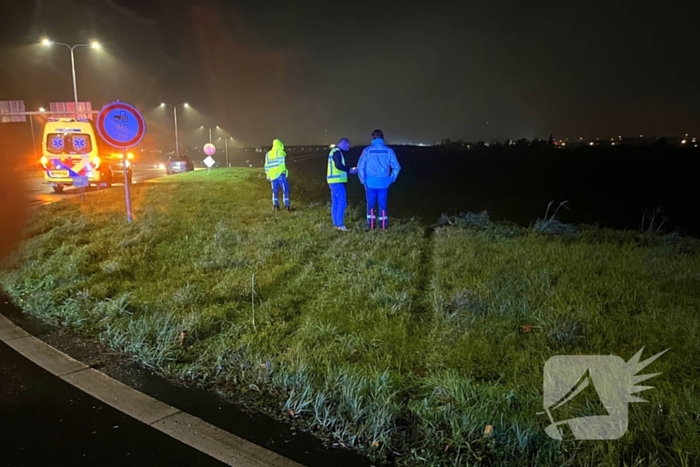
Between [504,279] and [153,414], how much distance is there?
158 inches

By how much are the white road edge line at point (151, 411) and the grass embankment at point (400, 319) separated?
0.37 meters

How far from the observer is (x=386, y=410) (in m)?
2.86

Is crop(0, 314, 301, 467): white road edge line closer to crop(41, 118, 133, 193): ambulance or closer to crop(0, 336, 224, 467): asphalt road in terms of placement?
crop(0, 336, 224, 467): asphalt road

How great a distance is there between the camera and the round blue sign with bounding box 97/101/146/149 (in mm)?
7301

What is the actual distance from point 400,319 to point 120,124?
5.87 meters

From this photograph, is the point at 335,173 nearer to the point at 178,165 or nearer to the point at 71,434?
the point at 71,434

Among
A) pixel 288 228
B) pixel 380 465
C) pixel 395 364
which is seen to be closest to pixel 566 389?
pixel 395 364

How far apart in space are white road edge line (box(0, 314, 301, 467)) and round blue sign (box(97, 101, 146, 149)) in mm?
4226

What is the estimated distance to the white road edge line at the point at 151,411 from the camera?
260 centimetres

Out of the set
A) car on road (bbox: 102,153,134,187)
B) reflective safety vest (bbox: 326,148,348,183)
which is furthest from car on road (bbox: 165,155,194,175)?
reflective safety vest (bbox: 326,148,348,183)

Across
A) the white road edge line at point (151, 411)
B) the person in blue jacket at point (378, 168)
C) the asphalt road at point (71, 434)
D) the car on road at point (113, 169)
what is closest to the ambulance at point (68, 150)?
the car on road at point (113, 169)

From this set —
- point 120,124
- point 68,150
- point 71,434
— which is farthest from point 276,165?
point 71,434

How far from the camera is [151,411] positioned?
9.89 ft

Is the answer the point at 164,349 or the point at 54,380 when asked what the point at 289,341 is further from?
the point at 54,380
